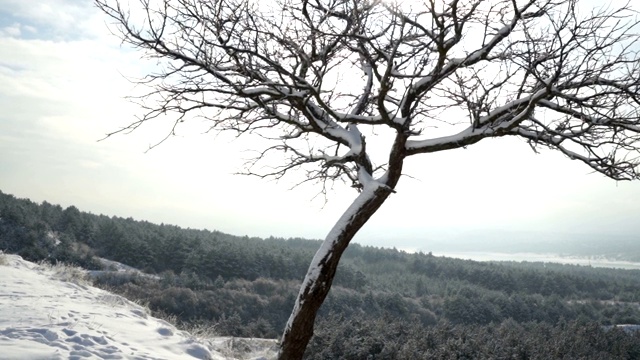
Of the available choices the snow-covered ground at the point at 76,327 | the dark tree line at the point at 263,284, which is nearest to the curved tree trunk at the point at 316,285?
the snow-covered ground at the point at 76,327

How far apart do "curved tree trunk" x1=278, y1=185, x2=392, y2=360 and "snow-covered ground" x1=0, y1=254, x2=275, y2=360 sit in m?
1.46

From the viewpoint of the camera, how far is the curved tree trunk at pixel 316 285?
268 inches

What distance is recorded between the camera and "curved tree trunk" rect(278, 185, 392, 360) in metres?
6.82

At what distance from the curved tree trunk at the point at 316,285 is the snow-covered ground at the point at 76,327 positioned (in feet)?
4.79

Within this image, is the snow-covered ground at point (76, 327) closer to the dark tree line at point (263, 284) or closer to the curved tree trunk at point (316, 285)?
the curved tree trunk at point (316, 285)

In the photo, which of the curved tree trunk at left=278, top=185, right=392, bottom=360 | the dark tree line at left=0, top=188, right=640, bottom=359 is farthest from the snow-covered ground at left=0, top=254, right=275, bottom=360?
the dark tree line at left=0, top=188, right=640, bottom=359

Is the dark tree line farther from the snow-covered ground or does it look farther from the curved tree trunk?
Answer: the curved tree trunk

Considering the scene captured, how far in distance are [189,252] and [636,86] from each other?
31622 mm

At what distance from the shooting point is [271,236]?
57.8m

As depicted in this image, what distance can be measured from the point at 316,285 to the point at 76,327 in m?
3.03

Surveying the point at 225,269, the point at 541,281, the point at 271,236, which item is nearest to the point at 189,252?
the point at 225,269

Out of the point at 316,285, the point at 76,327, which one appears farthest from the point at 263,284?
the point at 76,327

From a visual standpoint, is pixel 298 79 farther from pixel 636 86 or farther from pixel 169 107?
pixel 636 86

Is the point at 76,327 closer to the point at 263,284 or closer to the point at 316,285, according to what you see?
the point at 316,285
